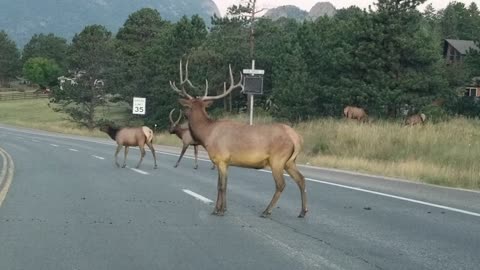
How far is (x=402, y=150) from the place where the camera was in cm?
2458

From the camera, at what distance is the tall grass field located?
60.7 feet

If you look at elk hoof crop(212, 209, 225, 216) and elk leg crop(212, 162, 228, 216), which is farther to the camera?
elk hoof crop(212, 209, 225, 216)

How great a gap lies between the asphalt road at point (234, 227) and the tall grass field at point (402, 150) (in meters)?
2.44

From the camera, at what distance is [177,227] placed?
31.8 feet

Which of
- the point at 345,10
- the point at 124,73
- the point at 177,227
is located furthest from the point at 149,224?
the point at 345,10

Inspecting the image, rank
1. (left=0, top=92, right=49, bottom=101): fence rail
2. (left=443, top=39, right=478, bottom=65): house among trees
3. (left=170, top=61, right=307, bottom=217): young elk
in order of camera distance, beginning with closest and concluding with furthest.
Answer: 1. (left=170, top=61, right=307, bottom=217): young elk
2. (left=443, top=39, right=478, bottom=65): house among trees
3. (left=0, top=92, right=49, bottom=101): fence rail

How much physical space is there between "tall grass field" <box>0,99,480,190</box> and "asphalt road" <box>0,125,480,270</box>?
2444mm

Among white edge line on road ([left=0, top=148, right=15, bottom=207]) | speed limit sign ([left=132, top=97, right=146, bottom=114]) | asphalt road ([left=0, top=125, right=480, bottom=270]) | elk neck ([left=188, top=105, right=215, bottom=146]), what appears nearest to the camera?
asphalt road ([left=0, top=125, right=480, bottom=270])

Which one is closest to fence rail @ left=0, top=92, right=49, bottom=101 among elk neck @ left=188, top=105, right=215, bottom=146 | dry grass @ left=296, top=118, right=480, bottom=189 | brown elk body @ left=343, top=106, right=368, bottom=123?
brown elk body @ left=343, top=106, right=368, bottom=123

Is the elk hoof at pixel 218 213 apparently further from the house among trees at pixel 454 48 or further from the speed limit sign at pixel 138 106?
the house among trees at pixel 454 48

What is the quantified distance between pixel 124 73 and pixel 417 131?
169ft

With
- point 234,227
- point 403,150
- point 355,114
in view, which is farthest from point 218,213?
point 355,114

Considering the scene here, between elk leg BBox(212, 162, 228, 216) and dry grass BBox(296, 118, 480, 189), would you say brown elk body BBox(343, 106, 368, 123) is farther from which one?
elk leg BBox(212, 162, 228, 216)

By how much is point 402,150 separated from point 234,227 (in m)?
16.1
